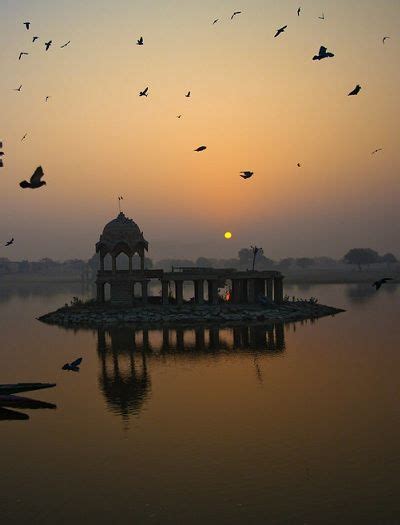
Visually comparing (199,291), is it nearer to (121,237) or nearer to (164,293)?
(164,293)

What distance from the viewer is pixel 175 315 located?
66688mm

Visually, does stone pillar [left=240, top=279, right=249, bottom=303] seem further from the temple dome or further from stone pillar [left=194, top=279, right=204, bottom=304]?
the temple dome

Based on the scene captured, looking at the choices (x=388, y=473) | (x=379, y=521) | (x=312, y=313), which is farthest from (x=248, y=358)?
(x=312, y=313)

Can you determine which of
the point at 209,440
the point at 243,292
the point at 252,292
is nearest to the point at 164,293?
the point at 243,292

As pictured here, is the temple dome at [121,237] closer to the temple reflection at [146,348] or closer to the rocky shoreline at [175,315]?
the rocky shoreline at [175,315]

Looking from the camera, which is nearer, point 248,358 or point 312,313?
point 248,358

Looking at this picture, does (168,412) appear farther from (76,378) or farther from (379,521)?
(379,521)

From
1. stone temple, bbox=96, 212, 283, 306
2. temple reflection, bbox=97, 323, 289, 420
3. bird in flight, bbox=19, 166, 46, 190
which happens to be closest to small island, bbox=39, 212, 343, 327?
stone temple, bbox=96, 212, 283, 306

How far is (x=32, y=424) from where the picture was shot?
88.7 ft

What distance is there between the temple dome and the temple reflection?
1334 centimetres

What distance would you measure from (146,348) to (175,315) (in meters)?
17.7

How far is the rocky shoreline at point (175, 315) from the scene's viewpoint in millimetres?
65375

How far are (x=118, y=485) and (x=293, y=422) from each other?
30.3ft

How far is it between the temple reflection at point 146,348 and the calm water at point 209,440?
21 centimetres
